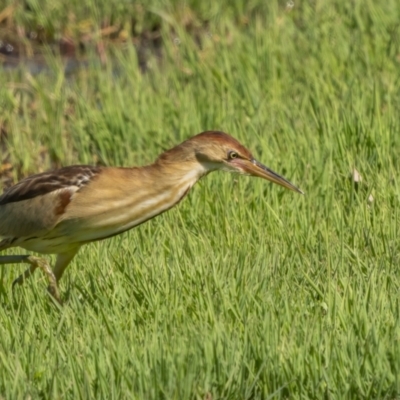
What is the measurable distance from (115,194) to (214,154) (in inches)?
18.2

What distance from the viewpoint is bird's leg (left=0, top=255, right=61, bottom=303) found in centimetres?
489

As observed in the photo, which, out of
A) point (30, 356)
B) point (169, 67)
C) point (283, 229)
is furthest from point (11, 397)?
point (169, 67)

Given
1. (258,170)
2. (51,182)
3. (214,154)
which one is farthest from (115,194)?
(258,170)

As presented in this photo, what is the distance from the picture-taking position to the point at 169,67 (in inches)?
322

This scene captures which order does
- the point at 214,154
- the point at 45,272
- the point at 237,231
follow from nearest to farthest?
1. the point at 214,154
2. the point at 45,272
3. the point at 237,231

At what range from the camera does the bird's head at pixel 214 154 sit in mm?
5035

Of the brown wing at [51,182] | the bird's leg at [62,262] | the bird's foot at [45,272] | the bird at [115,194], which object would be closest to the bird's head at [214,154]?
the bird at [115,194]

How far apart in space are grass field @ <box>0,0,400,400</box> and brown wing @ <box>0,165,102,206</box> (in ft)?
1.20

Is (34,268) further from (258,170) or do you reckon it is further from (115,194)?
(258,170)

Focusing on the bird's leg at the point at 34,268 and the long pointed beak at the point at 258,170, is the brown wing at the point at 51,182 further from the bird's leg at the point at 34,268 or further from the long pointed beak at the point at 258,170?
the long pointed beak at the point at 258,170

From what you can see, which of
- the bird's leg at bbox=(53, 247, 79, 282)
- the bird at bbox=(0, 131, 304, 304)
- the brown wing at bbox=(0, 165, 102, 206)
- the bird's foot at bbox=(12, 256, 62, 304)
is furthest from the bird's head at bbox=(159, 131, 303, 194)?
the bird's foot at bbox=(12, 256, 62, 304)

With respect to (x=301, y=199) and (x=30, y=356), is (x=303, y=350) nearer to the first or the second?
(x=30, y=356)

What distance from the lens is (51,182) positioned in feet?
17.3

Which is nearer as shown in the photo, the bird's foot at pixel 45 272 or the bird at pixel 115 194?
the bird's foot at pixel 45 272
